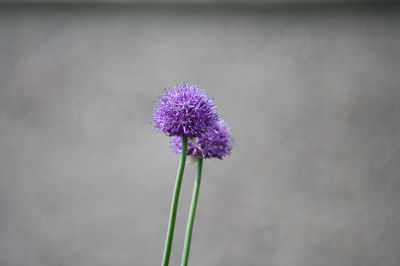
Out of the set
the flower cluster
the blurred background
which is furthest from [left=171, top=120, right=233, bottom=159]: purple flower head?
the blurred background

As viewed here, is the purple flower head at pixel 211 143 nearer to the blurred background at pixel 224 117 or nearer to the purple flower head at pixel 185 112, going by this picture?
the purple flower head at pixel 185 112

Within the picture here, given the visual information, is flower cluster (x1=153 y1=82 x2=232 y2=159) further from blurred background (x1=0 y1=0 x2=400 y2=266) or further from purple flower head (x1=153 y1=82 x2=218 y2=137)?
blurred background (x1=0 y1=0 x2=400 y2=266)

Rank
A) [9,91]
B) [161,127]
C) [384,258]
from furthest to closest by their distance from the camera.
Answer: [9,91]
[384,258]
[161,127]

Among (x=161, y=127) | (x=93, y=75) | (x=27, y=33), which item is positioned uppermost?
(x=27, y=33)

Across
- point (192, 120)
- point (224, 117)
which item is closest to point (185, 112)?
point (192, 120)

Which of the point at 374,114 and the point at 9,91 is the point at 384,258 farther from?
the point at 9,91

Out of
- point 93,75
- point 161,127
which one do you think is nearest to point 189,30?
point 93,75

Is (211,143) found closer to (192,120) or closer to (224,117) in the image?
(192,120)
